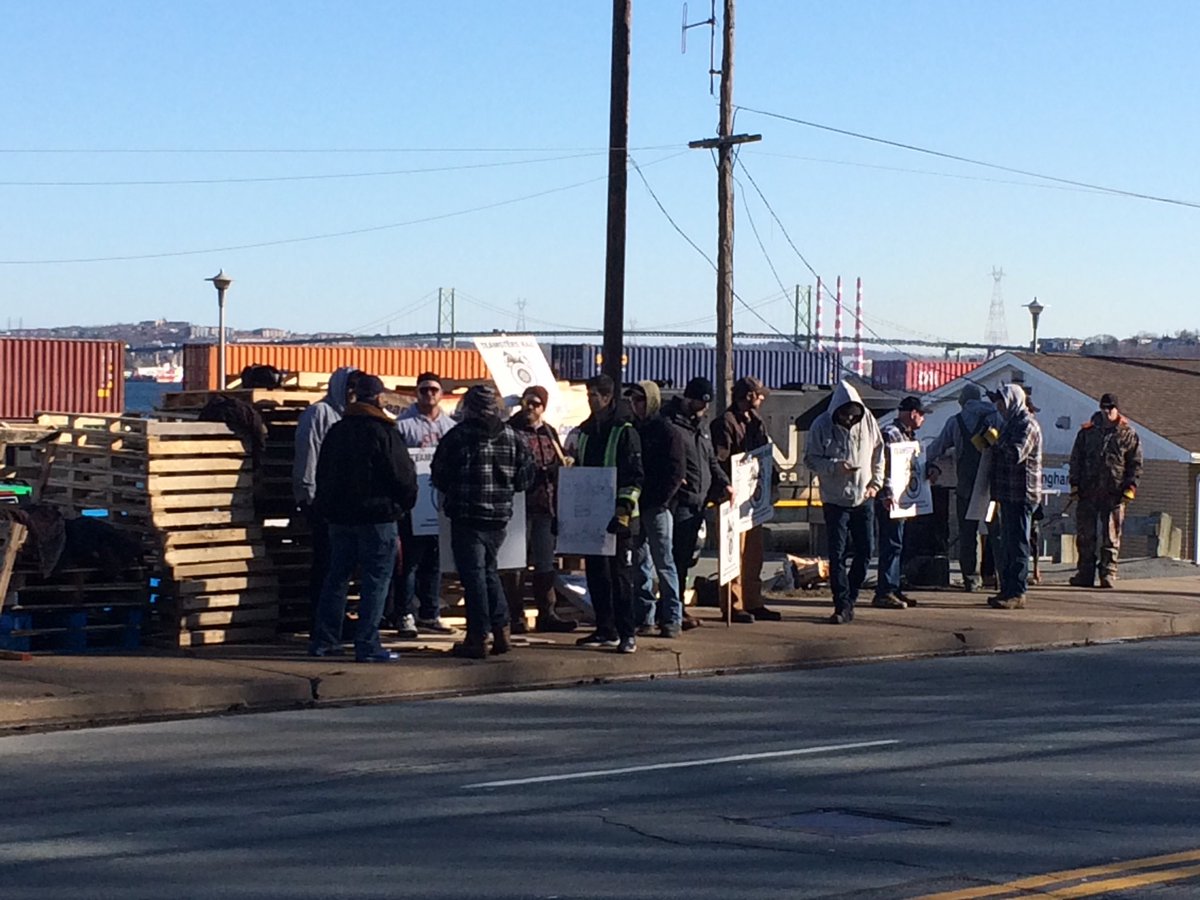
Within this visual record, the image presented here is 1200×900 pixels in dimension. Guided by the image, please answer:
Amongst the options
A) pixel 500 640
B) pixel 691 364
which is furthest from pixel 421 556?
pixel 691 364

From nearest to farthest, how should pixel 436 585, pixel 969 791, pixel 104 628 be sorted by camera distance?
1. pixel 969 791
2. pixel 104 628
3. pixel 436 585

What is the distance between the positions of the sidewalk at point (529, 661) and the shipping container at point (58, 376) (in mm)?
40026

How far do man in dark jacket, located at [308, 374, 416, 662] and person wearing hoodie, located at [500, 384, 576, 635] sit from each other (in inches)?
57.9

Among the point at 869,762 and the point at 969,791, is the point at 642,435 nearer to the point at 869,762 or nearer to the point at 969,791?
the point at 869,762

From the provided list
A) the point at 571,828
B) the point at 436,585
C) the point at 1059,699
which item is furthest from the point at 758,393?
the point at 571,828

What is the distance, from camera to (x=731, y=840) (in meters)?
7.71

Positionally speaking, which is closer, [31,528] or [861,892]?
[861,892]

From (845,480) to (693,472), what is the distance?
68.5 inches

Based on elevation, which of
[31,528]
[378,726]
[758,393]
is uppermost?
[758,393]

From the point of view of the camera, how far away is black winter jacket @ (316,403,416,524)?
12.4 m

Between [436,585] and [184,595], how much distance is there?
2055 millimetres

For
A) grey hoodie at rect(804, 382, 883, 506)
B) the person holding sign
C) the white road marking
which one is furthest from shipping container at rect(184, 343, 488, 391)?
the white road marking

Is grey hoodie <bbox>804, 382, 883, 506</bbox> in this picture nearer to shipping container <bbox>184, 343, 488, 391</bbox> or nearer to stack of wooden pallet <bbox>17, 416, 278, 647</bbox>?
stack of wooden pallet <bbox>17, 416, 278, 647</bbox>

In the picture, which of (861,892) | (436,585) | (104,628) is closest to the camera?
(861,892)
